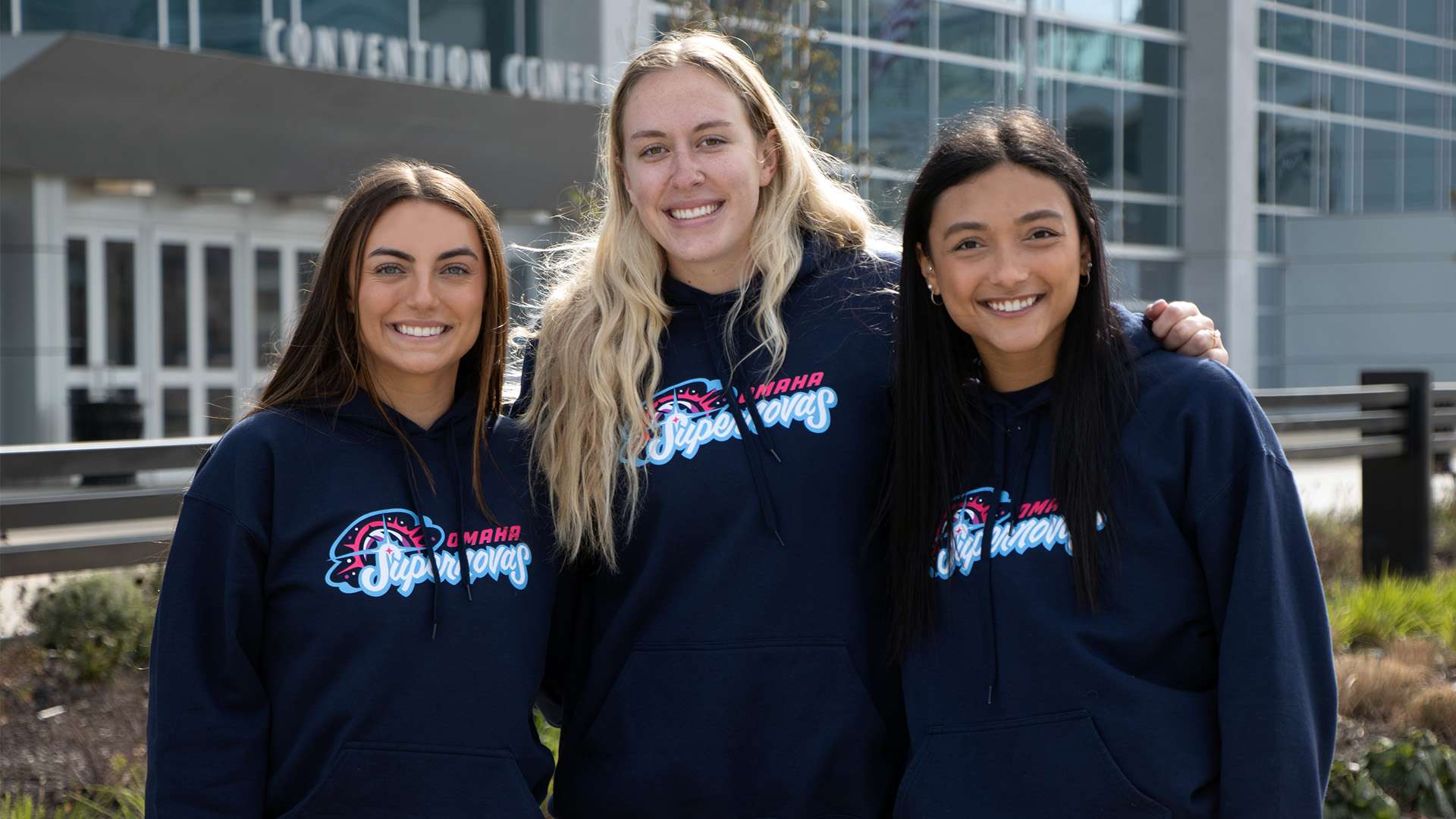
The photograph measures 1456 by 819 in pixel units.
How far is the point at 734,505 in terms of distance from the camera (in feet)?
9.84

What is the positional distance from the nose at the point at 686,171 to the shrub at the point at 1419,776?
3244mm

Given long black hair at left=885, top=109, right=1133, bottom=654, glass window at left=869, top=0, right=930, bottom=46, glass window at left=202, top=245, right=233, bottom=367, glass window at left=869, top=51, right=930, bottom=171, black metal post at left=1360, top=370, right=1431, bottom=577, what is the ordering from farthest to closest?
glass window at left=869, top=51, right=930, bottom=171
glass window at left=869, top=0, right=930, bottom=46
glass window at left=202, top=245, right=233, bottom=367
black metal post at left=1360, top=370, right=1431, bottom=577
long black hair at left=885, top=109, right=1133, bottom=654

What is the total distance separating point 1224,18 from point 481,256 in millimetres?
31279

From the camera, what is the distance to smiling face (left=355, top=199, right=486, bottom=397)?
2887 mm

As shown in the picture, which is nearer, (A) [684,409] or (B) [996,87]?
(A) [684,409]

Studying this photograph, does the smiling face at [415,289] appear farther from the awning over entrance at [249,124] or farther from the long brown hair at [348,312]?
the awning over entrance at [249,124]

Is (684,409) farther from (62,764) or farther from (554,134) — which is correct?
(554,134)

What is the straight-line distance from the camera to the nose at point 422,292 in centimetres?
287

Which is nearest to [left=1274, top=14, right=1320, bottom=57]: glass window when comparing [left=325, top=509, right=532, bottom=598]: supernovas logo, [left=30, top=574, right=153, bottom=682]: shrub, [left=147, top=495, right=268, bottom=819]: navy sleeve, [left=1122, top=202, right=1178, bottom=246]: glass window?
[left=1122, top=202, right=1178, bottom=246]: glass window

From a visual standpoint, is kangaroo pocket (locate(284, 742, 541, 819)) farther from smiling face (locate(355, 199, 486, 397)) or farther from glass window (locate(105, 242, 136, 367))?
glass window (locate(105, 242, 136, 367))

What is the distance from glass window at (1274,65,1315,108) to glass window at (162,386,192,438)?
26177mm

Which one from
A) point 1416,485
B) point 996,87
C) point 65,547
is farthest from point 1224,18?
point 65,547

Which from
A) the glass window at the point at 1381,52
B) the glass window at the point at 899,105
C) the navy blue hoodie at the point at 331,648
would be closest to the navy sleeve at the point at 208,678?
the navy blue hoodie at the point at 331,648

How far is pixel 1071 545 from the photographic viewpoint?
2674 mm
